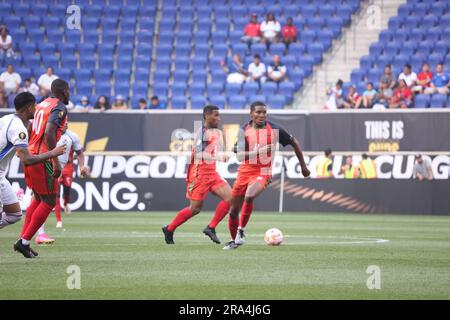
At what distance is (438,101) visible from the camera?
104 feet

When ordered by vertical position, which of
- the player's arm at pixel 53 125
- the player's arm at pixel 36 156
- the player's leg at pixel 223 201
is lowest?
the player's leg at pixel 223 201

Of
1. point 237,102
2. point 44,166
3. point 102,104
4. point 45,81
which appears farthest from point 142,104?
point 44,166

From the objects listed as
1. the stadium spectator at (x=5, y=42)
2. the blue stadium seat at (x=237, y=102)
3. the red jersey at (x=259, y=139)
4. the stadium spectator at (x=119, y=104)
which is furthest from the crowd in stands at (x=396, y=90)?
the red jersey at (x=259, y=139)

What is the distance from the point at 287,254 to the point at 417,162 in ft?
52.6

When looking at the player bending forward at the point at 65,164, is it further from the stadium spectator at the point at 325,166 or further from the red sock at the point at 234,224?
the stadium spectator at the point at 325,166

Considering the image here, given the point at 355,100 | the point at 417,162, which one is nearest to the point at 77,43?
the point at 355,100

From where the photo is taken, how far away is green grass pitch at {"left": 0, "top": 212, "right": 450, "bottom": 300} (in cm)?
1033

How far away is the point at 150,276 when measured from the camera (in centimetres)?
Answer: 1161

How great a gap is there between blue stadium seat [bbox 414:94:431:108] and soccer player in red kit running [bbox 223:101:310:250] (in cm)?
1684

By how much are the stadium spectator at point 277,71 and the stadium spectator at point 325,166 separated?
454 centimetres

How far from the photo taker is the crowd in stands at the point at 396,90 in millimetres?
31359

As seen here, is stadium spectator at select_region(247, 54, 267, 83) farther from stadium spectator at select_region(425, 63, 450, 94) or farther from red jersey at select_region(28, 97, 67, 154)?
red jersey at select_region(28, 97, 67, 154)

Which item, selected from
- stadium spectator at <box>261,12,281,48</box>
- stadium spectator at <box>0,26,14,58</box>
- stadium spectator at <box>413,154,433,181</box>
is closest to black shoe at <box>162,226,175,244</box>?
stadium spectator at <box>413,154,433,181</box>

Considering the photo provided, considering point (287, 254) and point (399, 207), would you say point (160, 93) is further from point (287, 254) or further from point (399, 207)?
point (287, 254)
